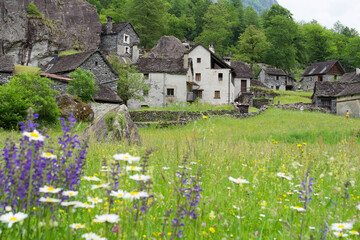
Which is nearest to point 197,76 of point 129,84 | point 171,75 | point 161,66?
point 171,75

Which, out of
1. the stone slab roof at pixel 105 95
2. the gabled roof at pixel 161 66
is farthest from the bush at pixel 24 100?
the gabled roof at pixel 161 66

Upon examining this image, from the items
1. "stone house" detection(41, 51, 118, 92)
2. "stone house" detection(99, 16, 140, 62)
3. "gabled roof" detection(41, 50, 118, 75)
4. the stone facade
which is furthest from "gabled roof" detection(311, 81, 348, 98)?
the stone facade

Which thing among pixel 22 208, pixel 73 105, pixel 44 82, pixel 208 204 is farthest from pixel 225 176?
pixel 73 105

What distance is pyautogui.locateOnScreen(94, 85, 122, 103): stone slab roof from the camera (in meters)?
32.0

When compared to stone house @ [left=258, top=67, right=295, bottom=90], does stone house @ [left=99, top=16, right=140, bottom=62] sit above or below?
above

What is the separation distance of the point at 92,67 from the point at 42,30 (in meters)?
20.2

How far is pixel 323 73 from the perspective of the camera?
73625 mm

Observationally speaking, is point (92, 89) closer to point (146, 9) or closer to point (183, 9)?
point (146, 9)

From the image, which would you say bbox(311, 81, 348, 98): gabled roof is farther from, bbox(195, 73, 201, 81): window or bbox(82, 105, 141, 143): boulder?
bbox(82, 105, 141, 143): boulder

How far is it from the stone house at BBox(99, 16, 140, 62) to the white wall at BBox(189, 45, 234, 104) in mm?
17353

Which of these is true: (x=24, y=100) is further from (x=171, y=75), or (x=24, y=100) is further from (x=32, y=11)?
(x=32, y=11)

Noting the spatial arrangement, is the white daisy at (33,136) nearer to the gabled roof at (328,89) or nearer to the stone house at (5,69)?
the stone house at (5,69)

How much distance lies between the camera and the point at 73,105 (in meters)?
25.2

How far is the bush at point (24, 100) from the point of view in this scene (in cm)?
1869
